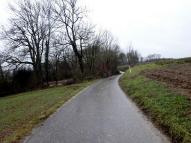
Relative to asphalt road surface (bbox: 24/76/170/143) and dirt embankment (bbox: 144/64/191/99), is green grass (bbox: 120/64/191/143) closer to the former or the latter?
asphalt road surface (bbox: 24/76/170/143)

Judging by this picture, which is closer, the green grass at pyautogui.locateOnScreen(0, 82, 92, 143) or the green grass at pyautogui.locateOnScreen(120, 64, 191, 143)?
the green grass at pyautogui.locateOnScreen(120, 64, 191, 143)

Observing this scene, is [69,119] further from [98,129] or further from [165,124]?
[165,124]

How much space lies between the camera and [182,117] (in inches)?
309

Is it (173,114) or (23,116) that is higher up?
(173,114)

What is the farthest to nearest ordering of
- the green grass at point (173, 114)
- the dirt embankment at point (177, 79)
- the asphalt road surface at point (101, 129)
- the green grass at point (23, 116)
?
the dirt embankment at point (177, 79) → the green grass at point (23, 116) → the asphalt road surface at point (101, 129) → the green grass at point (173, 114)

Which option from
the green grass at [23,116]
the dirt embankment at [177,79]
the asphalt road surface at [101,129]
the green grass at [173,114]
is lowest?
the green grass at [23,116]

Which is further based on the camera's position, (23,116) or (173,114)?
(23,116)

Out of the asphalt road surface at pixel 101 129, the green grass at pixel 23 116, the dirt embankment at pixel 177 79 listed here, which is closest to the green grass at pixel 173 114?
the asphalt road surface at pixel 101 129

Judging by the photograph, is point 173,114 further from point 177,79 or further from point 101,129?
point 177,79

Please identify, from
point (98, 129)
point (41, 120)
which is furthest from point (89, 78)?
point (98, 129)

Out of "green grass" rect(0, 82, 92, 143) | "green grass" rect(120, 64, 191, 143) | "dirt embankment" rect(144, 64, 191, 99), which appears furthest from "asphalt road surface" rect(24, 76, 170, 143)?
"dirt embankment" rect(144, 64, 191, 99)

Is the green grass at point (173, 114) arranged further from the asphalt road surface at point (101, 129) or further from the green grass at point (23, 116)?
the green grass at point (23, 116)

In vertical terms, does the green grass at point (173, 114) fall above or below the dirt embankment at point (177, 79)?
below

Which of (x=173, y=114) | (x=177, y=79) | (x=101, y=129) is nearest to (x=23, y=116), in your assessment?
(x=101, y=129)
